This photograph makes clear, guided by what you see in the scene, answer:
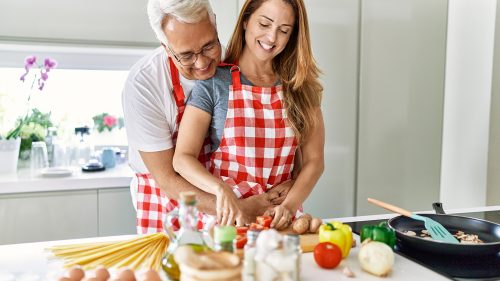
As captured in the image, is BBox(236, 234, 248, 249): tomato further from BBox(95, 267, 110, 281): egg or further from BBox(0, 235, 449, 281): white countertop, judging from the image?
BBox(95, 267, 110, 281): egg

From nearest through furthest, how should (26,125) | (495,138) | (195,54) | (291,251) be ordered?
(291,251)
(195,54)
(495,138)
(26,125)

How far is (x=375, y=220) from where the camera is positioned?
146 cm

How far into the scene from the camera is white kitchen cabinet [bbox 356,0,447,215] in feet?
7.55

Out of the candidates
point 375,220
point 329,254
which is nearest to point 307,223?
point 329,254

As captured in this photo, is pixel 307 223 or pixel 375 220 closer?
pixel 307 223

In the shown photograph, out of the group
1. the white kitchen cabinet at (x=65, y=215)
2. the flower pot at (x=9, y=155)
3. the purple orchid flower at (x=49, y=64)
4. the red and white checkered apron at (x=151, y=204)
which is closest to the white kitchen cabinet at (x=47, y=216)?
the white kitchen cabinet at (x=65, y=215)

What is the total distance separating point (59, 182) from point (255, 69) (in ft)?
3.56

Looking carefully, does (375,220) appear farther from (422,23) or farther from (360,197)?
(422,23)

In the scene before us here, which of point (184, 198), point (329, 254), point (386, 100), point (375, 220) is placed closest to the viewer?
point (184, 198)

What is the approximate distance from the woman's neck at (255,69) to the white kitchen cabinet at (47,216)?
102 centimetres

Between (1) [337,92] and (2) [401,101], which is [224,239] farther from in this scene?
(2) [401,101]

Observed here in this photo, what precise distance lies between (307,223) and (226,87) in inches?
19.7

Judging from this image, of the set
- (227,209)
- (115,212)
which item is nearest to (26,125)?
(115,212)

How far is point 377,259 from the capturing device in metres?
0.99
